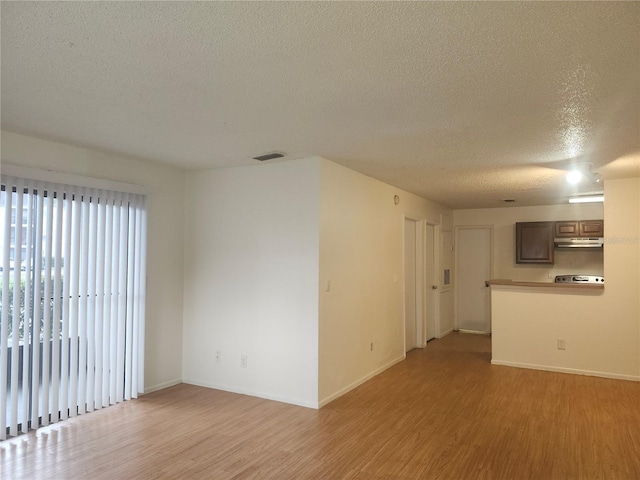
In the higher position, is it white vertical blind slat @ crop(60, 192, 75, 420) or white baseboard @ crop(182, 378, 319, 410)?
white vertical blind slat @ crop(60, 192, 75, 420)

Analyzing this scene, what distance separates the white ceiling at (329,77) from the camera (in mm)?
1674

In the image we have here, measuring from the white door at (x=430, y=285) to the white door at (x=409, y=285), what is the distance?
17.5 inches

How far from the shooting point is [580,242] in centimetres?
698

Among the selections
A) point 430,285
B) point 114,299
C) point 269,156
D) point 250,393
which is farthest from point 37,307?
point 430,285

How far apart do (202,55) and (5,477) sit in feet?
9.13

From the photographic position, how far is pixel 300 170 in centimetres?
417

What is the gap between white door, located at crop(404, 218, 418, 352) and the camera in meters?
6.20

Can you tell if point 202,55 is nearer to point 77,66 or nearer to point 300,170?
point 77,66

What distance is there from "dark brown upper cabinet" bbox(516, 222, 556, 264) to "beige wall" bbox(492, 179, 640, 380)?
214cm

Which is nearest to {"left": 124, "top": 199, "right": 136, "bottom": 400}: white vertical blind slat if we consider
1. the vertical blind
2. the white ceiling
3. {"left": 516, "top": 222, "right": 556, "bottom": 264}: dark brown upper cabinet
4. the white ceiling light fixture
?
the vertical blind

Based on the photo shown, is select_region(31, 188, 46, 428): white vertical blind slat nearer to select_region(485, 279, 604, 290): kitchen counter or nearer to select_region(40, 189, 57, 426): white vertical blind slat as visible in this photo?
select_region(40, 189, 57, 426): white vertical blind slat

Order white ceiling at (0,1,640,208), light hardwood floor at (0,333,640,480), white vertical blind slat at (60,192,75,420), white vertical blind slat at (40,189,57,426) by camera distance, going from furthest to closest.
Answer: white vertical blind slat at (60,192,75,420)
white vertical blind slat at (40,189,57,426)
light hardwood floor at (0,333,640,480)
white ceiling at (0,1,640,208)

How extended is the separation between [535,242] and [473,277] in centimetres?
126

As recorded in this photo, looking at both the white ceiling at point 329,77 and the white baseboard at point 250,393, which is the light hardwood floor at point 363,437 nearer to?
the white baseboard at point 250,393
